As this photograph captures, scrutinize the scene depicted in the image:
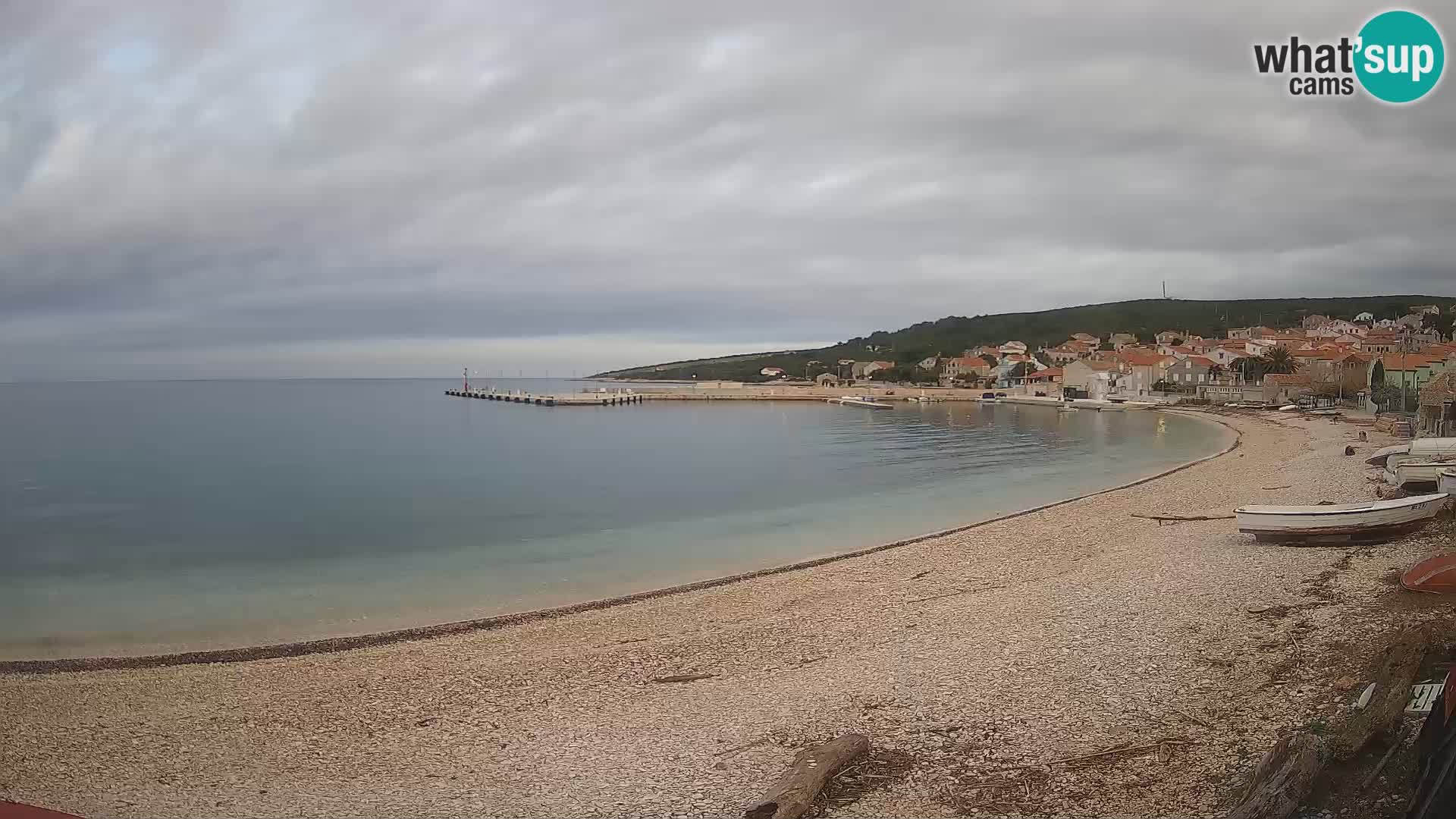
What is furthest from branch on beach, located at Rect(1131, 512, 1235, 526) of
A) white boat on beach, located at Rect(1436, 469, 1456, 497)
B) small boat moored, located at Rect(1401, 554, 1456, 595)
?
small boat moored, located at Rect(1401, 554, 1456, 595)

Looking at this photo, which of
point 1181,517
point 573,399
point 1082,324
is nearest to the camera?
point 1181,517

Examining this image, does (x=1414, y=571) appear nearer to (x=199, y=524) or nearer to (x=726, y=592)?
(x=726, y=592)

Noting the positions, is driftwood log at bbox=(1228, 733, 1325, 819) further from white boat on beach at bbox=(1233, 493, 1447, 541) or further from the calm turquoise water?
the calm turquoise water

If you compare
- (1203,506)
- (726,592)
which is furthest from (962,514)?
(726,592)

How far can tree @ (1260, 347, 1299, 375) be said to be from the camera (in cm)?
6856

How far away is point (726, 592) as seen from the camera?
1235 cm

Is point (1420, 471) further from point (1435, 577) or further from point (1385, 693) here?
point (1385, 693)

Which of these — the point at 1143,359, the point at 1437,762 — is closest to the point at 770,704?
the point at 1437,762

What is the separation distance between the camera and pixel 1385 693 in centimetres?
513

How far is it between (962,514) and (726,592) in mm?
9123

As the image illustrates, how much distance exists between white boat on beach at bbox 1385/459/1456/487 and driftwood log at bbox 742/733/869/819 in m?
12.8

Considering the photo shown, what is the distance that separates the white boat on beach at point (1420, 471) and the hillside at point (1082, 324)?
428ft

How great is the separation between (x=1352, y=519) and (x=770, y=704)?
9.19m

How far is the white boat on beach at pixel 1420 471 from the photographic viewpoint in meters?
13.7
